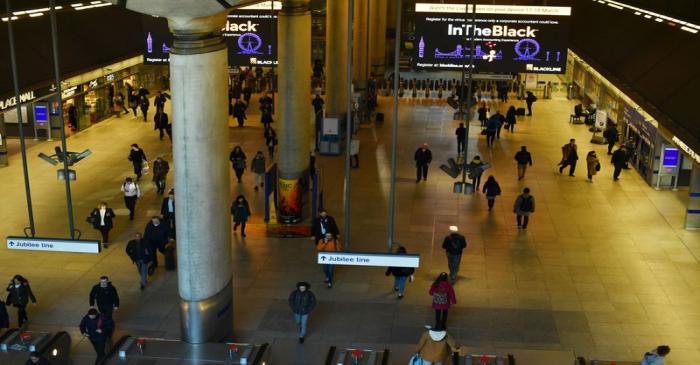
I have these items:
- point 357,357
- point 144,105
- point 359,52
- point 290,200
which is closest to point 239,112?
point 144,105

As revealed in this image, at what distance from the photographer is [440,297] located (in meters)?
16.6

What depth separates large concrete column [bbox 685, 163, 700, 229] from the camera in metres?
23.0

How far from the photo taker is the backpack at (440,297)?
16562 millimetres

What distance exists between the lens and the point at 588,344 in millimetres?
16609

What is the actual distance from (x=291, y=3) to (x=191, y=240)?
8.55m

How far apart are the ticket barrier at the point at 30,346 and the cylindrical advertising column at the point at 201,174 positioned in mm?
2163

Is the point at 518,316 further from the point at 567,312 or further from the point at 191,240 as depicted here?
the point at 191,240

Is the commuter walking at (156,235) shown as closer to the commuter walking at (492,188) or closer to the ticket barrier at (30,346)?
the ticket barrier at (30,346)

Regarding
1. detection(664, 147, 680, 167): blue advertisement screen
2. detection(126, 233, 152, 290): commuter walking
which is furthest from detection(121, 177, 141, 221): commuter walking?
detection(664, 147, 680, 167): blue advertisement screen

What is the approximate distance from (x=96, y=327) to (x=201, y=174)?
313cm

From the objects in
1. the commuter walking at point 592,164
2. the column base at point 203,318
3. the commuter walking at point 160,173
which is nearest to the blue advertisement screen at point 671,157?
the commuter walking at point 592,164

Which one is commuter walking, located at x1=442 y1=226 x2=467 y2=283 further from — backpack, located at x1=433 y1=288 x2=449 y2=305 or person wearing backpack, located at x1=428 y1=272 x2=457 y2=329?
backpack, located at x1=433 y1=288 x2=449 y2=305

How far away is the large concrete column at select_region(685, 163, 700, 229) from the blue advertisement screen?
3.35 m

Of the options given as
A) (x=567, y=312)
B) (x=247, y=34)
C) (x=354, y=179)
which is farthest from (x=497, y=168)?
(x=567, y=312)
